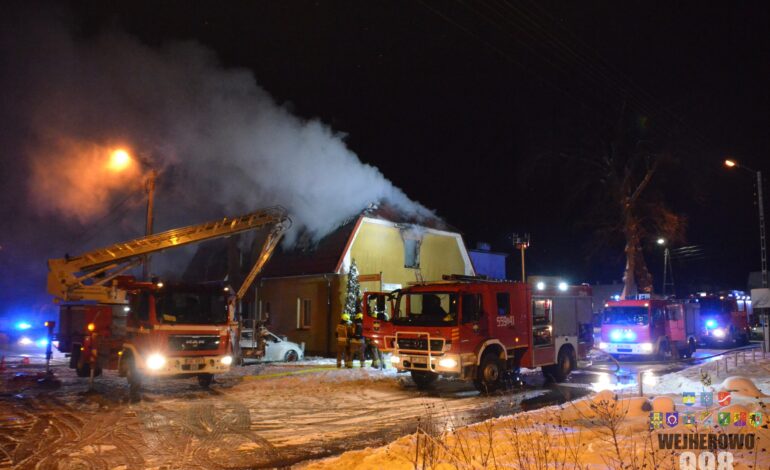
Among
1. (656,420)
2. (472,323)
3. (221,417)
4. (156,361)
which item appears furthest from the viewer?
(472,323)

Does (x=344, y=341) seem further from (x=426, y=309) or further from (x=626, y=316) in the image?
(x=626, y=316)

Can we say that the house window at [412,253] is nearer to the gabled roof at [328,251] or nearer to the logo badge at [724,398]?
the gabled roof at [328,251]

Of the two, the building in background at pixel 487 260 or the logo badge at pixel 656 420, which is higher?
the building in background at pixel 487 260

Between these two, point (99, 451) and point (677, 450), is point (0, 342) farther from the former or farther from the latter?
point (677, 450)

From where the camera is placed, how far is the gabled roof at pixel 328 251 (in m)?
22.4

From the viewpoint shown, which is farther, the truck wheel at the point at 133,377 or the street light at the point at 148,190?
the street light at the point at 148,190

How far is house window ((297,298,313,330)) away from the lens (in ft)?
77.7

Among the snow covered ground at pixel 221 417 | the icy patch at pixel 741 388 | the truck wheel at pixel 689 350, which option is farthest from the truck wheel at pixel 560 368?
the truck wheel at pixel 689 350

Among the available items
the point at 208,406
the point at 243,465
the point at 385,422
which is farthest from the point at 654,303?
the point at 243,465

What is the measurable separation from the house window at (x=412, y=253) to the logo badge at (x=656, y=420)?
58.0 feet

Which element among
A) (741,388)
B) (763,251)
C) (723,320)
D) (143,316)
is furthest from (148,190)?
(723,320)

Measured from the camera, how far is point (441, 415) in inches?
417

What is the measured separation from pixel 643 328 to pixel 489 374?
36.8 feet

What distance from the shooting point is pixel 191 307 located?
1373 centimetres
